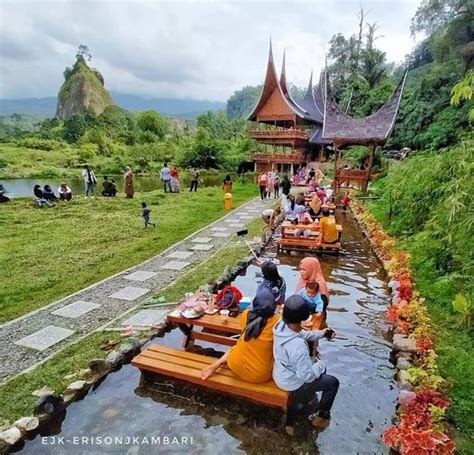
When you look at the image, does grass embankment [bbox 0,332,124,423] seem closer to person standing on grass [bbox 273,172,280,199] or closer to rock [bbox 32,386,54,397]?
rock [bbox 32,386,54,397]

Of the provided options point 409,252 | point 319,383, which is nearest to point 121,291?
point 319,383

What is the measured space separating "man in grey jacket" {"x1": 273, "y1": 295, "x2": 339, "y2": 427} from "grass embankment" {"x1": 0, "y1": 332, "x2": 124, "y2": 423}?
2214mm

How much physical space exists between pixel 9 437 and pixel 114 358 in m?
1.25

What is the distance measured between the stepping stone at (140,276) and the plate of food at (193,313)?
2.64 metres

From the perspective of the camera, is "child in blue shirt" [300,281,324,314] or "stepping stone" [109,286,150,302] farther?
"stepping stone" [109,286,150,302]

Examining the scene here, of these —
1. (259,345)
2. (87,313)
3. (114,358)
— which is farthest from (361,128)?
(114,358)

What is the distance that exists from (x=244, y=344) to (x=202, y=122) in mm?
52685

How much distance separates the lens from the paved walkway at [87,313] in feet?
14.9

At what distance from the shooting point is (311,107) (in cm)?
3134

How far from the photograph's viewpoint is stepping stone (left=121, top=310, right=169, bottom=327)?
5.05 m

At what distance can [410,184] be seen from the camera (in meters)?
8.74

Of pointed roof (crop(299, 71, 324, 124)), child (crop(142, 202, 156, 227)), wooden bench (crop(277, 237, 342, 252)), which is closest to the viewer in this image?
wooden bench (crop(277, 237, 342, 252))

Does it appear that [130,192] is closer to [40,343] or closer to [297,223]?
[297,223]

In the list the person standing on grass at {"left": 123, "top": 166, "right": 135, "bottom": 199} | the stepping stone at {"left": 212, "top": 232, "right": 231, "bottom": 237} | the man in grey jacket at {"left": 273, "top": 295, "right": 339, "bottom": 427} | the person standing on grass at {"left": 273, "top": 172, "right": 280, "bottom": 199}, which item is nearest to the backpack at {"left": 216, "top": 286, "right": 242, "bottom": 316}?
the man in grey jacket at {"left": 273, "top": 295, "right": 339, "bottom": 427}
